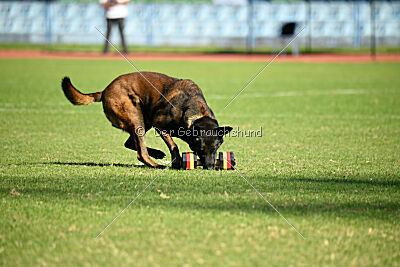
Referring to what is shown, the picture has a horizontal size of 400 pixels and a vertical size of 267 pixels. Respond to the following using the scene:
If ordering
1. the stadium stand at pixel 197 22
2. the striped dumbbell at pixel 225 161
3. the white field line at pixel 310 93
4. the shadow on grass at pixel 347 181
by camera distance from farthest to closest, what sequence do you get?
the stadium stand at pixel 197 22 → the white field line at pixel 310 93 → the striped dumbbell at pixel 225 161 → the shadow on grass at pixel 347 181

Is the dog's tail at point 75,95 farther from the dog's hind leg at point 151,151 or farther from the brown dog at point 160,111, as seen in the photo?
the dog's hind leg at point 151,151

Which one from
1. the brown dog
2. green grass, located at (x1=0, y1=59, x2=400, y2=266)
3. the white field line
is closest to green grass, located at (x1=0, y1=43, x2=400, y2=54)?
the white field line

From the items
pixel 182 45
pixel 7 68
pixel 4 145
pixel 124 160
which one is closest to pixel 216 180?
pixel 124 160

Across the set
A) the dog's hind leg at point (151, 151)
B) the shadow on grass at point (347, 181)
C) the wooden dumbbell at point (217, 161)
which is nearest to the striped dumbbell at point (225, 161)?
the wooden dumbbell at point (217, 161)

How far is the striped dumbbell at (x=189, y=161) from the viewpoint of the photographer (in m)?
7.33

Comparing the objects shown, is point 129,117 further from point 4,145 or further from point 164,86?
A: point 4,145

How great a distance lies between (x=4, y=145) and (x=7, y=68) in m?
14.8

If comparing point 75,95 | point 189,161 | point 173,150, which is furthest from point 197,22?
point 189,161

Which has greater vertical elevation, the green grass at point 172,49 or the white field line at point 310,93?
the green grass at point 172,49

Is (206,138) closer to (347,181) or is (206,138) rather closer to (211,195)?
(211,195)

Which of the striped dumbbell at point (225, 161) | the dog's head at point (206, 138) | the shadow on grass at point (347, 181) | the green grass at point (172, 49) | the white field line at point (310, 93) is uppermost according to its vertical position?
the green grass at point (172, 49)

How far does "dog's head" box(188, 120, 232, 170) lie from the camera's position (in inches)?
278

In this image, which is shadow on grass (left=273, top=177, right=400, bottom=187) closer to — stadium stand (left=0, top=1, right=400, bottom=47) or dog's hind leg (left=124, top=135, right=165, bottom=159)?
dog's hind leg (left=124, top=135, right=165, bottom=159)

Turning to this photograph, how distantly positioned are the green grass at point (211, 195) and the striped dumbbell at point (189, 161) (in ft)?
0.56
